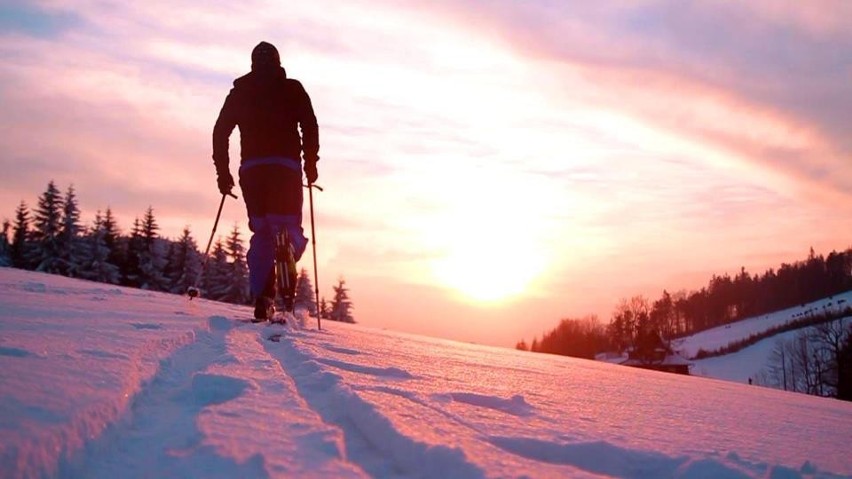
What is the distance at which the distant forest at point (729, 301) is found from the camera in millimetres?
116031

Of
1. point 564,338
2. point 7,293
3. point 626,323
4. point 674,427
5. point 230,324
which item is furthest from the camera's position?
point 564,338

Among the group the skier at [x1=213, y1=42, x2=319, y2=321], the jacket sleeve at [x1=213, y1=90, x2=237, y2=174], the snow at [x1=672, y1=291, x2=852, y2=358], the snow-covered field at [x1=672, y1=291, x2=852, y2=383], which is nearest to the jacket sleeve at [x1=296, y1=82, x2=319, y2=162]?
the skier at [x1=213, y1=42, x2=319, y2=321]

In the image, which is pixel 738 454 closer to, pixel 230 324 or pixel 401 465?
pixel 401 465

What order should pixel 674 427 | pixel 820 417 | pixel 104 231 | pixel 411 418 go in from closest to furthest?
pixel 411 418 → pixel 674 427 → pixel 820 417 → pixel 104 231

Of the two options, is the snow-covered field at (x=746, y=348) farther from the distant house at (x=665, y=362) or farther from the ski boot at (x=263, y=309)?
the ski boot at (x=263, y=309)

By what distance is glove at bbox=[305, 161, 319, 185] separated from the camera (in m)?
6.50

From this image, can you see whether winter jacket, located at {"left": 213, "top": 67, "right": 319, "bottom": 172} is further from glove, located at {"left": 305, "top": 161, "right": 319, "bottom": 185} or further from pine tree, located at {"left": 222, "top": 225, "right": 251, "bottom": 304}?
pine tree, located at {"left": 222, "top": 225, "right": 251, "bottom": 304}

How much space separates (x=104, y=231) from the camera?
1914 inches

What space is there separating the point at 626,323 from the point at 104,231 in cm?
7051

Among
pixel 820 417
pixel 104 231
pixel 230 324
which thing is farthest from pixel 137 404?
pixel 104 231

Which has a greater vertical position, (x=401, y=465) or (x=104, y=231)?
(x=104, y=231)

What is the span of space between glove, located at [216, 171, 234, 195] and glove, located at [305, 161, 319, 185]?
0.85 meters

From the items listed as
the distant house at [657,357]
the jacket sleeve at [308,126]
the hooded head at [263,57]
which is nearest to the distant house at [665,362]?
the distant house at [657,357]

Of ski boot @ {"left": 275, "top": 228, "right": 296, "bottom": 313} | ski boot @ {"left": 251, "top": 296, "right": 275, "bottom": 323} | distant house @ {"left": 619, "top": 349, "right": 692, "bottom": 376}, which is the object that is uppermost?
ski boot @ {"left": 275, "top": 228, "right": 296, "bottom": 313}
